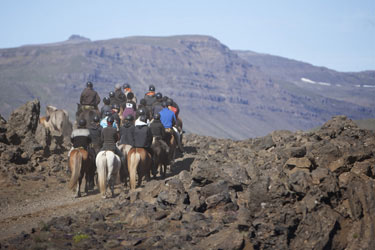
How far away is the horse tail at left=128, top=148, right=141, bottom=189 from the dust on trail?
3.64ft

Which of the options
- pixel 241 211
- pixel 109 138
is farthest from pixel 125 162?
pixel 241 211

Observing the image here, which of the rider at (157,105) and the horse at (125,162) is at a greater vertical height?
the rider at (157,105)

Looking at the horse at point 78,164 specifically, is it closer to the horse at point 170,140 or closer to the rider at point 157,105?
the horse at point 170,140

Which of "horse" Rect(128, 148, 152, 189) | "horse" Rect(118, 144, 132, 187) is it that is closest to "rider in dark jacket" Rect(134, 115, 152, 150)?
"horse" Rect(128, 148, 152, 189)

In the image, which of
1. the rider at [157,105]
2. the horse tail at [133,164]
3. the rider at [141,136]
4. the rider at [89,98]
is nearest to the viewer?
the horse tail at [133,164]

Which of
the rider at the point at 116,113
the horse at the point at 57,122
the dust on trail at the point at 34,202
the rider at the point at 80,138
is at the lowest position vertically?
the dust on trail at the point at 34,202

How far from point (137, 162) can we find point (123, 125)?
5.24 feet

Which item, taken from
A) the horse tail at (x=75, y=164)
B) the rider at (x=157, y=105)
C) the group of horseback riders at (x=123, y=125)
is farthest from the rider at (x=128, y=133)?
the rider at (x=157, y=105)

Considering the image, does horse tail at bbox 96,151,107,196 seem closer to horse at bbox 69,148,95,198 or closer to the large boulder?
horse at bbox 69,148,95,198

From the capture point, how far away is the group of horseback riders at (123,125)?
1852 cm

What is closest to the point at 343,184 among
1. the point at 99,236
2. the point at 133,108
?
the point at 99,236

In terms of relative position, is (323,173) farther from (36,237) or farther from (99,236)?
(36,237)

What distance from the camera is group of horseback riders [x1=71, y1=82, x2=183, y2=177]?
18.5 m

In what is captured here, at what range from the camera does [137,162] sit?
61.5 ft
